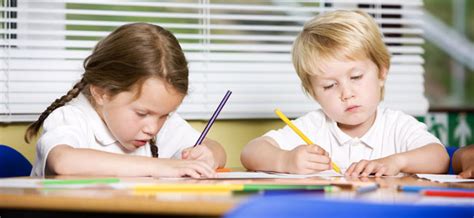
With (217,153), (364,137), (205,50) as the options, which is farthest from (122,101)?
(205,50)

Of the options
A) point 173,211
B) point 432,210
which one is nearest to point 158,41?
point 173,211

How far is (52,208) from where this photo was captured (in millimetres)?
979

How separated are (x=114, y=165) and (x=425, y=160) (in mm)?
685

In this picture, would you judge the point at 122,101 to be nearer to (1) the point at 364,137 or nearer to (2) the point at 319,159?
(2) the point at 319,159

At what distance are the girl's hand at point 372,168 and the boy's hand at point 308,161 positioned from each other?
0.07 meters

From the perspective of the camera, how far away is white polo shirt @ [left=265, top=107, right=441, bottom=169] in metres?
2.04

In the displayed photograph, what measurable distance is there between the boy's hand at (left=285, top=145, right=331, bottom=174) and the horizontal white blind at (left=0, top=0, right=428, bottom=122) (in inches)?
27.6

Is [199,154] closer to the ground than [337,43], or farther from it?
closer to the ground

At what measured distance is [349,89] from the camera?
77.0 inches

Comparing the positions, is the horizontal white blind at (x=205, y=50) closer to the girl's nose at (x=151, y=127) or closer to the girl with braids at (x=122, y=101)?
the girl with braids at (x=122, y=101)

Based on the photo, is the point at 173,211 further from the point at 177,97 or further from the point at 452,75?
the point at 452,75

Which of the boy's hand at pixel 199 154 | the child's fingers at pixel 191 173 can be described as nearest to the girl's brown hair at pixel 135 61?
the boy's hand at pixel 199 154

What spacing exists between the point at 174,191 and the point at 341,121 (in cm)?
102

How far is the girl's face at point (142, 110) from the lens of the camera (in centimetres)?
172
